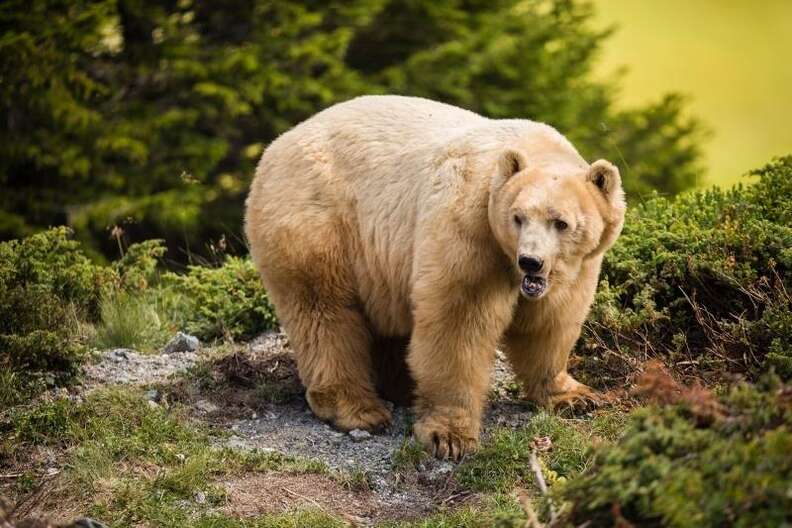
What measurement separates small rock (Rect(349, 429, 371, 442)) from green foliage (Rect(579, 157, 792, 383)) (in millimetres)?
1537

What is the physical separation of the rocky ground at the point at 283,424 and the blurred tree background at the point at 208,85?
4.34 metres

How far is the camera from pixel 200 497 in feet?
19.4

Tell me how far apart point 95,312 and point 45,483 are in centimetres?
305

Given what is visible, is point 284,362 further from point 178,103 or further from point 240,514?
point 178,103

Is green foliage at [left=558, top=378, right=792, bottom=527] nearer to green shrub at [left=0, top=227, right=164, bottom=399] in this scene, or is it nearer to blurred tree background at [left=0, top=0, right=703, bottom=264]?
green shrub at [left=0, top=227, right=164, bottom=399]

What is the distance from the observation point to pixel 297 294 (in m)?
7.34

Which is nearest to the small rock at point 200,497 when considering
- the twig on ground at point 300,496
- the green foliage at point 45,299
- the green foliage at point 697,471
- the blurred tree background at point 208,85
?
the twig on ground at point 300,496

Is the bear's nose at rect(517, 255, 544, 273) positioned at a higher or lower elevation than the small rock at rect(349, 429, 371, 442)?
higher

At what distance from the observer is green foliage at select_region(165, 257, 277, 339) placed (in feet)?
28.5

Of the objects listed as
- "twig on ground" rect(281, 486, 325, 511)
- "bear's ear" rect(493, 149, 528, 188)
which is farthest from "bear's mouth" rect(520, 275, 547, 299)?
"twig on ground" rect(281, 486, 325, 511)

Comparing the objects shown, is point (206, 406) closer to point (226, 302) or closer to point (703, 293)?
point (226, 302)

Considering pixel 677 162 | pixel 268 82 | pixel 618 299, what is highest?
pixel 618 299

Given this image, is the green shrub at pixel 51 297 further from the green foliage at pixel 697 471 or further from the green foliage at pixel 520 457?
the green foliage at pixel 697 471

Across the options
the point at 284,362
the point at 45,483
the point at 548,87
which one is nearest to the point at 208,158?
the point at 548,87
